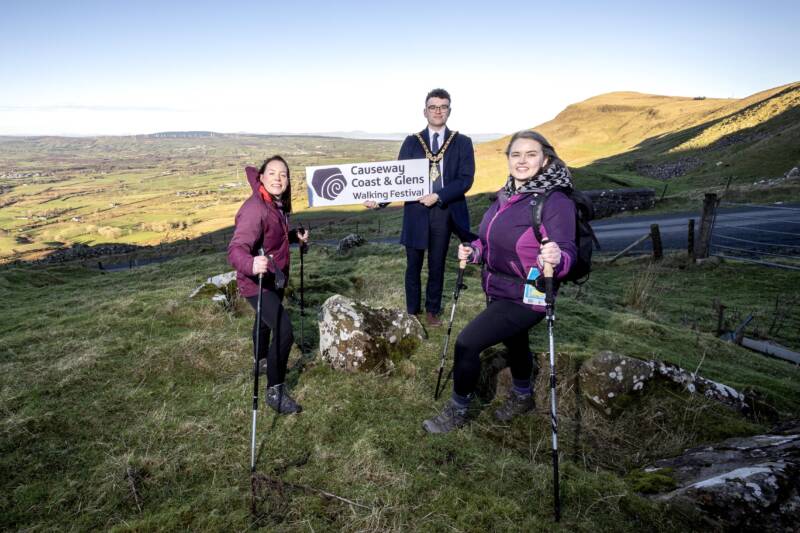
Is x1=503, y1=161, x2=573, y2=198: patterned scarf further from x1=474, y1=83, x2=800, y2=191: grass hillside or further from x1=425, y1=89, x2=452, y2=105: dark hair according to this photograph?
x1=474, y1=83, x2=800, y2=191: grass hillside

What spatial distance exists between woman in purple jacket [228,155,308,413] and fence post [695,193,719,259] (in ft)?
46.6

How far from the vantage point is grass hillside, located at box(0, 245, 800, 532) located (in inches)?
131

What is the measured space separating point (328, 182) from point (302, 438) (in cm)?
408

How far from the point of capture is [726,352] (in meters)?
7.58

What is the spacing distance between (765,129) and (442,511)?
62727 millimetres

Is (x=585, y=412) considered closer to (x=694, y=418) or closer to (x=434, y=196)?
(x=694, y=418)

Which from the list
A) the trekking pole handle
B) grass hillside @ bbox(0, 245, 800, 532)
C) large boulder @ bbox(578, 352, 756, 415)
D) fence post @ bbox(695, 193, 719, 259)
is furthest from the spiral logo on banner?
fence post @ bbox(695, 193, 719, 259)

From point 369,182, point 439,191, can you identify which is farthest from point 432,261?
point 369,182

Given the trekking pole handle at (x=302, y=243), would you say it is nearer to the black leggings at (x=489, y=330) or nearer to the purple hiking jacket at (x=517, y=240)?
the purple hiking jacket at (x=517, y=240)

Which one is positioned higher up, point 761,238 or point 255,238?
point 255,238

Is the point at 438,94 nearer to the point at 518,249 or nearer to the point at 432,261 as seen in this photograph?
the point at 432,261

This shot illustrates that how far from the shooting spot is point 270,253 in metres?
4.82

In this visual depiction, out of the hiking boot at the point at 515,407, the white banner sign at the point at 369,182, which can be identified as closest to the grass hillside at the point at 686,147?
the white banner sign at the point at 369,182

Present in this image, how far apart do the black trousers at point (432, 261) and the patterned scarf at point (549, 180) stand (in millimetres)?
2457
